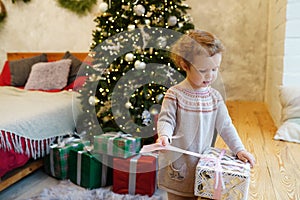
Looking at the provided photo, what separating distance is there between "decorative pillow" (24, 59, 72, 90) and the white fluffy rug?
1266 mm

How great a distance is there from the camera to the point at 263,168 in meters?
1.58

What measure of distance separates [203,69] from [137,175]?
3.86ft

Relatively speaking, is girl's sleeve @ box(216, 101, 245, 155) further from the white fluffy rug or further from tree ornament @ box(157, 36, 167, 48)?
tree ornament @ box(157, 36, 167, 48)

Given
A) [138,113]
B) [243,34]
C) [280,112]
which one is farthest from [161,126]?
[243,34]

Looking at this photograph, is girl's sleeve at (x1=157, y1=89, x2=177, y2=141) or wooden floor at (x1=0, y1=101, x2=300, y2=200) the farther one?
wooden floor at (x1=0, y1=101, x2=300, y2=200)

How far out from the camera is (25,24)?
3.77 metres

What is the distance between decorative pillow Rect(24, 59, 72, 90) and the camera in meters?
3.00

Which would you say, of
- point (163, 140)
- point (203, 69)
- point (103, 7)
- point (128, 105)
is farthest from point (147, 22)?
point (163, 140)

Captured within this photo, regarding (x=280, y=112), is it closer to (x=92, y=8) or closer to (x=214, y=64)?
(x=214, y=64)

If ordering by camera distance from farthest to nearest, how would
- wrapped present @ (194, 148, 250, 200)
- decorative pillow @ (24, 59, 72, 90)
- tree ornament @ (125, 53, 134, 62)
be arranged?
decorative pillow @ (24, 59, 72, 90) < tree ornament @ (125, 53, 134, 62) < wrapped present @ (194, 148, 250, 200)

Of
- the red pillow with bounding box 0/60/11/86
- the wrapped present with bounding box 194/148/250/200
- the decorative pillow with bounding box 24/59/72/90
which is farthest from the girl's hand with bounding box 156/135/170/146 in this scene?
the red pillow with bounding box 0/60/11/86

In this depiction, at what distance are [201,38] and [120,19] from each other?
54.6 inches

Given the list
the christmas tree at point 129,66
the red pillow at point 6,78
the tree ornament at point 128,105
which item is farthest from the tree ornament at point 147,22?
the red pillow at point 6,78

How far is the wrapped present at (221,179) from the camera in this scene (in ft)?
2.87
